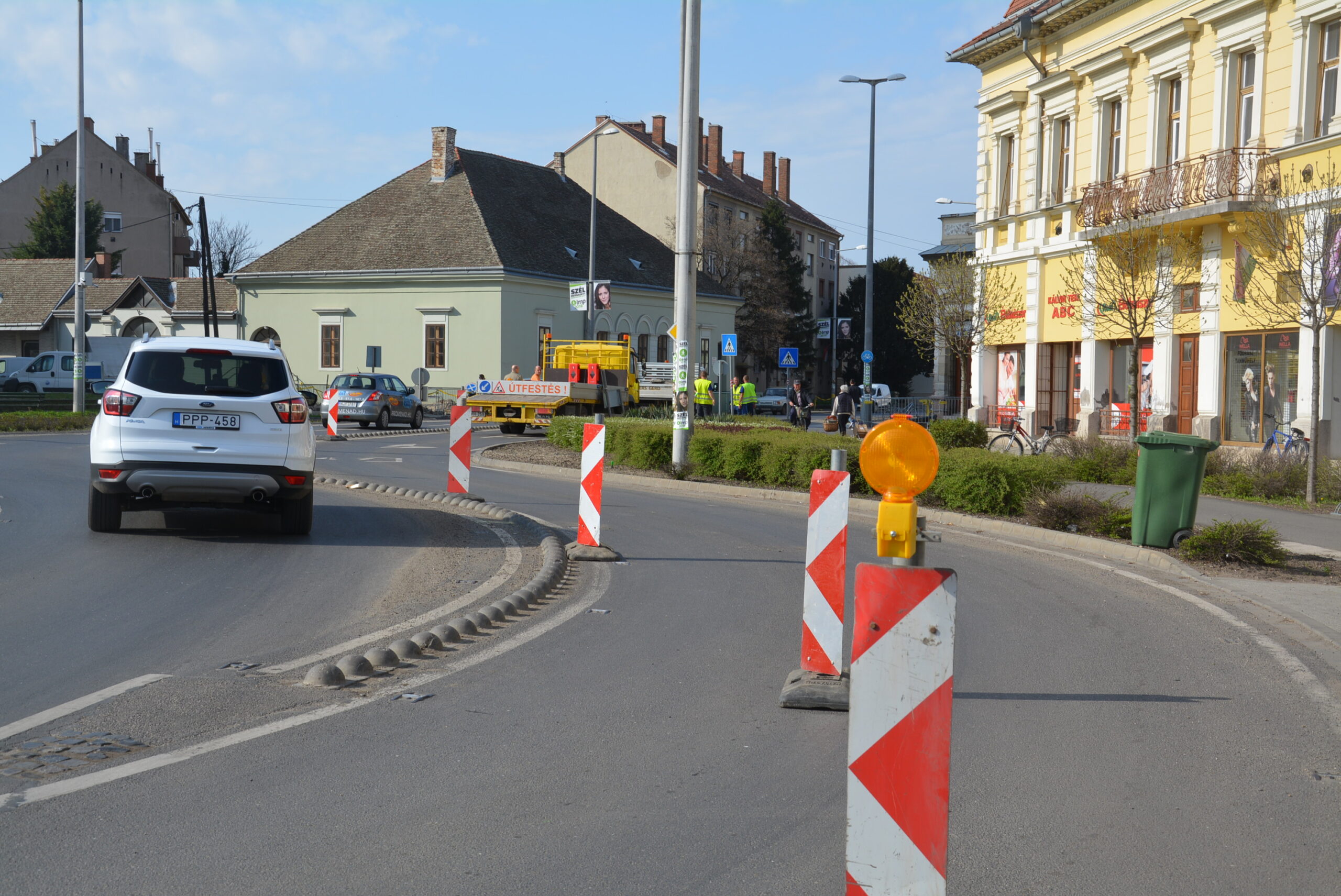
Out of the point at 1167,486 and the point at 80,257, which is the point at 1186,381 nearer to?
the point at 1167,486

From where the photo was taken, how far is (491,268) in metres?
49.8

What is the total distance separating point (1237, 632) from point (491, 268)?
4323cm

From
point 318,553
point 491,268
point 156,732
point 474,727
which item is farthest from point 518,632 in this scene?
point 491,268

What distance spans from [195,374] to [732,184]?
74811mm

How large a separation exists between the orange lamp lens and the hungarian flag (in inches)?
926

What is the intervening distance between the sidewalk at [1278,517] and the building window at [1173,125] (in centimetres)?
1195

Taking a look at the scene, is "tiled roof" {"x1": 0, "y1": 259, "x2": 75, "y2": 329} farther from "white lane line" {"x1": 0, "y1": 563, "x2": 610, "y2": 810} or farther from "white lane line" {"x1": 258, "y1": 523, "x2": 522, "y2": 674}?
"white lane line" {"x1": 0, "y1": 563, "x2": 610, "y2": 810}

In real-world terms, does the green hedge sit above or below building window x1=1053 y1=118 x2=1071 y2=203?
below

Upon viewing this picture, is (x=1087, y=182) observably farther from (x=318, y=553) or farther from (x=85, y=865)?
(x=85, y=865)

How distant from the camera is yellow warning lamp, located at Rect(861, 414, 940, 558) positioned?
359 cm

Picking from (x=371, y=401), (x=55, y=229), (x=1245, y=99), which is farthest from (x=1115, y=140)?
(x=55, y=229)

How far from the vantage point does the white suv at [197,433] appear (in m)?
11.1

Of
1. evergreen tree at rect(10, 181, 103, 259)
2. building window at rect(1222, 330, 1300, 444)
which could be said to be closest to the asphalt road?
building window at rect(1222, 330, 1300, 444)

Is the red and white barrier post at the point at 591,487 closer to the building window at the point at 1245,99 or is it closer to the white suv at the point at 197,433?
the white suv at the point at 197,433
